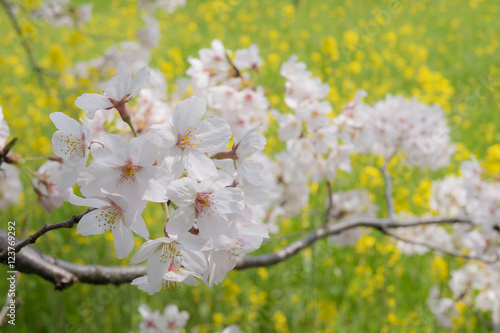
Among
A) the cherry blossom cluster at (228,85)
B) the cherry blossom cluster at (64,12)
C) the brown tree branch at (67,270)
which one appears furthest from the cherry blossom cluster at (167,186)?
the cherry blossom cluster at (64,12)

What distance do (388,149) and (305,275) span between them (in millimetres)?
1042

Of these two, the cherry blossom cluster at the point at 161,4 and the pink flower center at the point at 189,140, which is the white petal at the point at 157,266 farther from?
the cherry blossom cluster at the point at 161,4

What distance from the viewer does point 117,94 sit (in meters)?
0.88

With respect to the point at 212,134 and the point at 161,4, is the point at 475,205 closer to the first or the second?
the point at 212,134

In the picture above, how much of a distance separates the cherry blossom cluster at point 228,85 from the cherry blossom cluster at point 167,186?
2.84ft

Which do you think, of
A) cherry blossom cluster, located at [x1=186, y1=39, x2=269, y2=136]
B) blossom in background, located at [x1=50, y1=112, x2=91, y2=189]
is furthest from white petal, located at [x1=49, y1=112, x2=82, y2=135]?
cherry blossom cluster, located at [x1=186, y1=39, x2=269, y2=136]

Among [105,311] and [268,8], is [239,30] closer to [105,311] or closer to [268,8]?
[268,8]

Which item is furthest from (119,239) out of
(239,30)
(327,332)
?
(239,30)

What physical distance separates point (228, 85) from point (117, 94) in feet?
3.08

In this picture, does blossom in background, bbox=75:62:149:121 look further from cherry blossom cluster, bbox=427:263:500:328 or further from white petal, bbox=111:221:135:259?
cherry blossom cluster, bbox=427:263:500:328

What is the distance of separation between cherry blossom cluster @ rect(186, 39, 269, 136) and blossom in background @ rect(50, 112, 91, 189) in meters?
0.92

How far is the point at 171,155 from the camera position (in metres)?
0.83

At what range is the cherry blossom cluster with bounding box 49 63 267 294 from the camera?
785 millimetres

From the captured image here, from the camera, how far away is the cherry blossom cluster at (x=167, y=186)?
2.57ft
